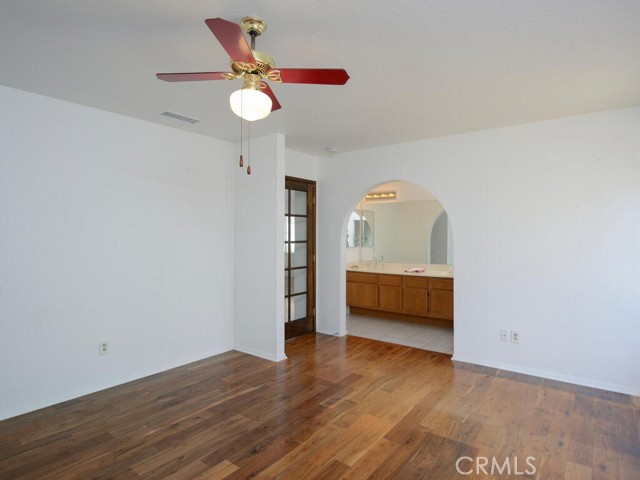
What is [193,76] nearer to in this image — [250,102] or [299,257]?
[250,102]

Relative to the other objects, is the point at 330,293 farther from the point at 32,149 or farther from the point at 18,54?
the point at 18,54

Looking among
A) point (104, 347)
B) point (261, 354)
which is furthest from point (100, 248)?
point (261, 354)

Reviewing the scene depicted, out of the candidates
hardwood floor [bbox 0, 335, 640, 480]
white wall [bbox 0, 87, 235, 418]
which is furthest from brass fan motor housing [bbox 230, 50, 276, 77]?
hardwood floor [bbox 0, 335, 640, 480]

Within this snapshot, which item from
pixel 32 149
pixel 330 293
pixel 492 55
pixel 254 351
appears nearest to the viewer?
pixel 492 55

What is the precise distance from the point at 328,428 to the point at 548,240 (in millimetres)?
2801

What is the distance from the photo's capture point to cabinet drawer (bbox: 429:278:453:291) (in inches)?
213

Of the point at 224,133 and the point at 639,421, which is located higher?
the point at 224,133

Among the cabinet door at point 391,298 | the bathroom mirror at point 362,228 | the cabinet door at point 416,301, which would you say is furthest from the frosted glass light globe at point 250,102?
the bathroom mirror at point 362,228

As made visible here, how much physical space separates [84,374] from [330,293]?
3.06m

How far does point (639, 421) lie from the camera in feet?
9.41

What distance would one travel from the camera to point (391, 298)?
6.02m

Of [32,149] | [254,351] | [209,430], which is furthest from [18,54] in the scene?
[254,351]

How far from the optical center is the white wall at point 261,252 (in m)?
4.24

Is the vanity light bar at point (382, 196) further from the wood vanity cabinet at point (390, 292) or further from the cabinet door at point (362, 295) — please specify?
the cabinet door at point (362, 295)
